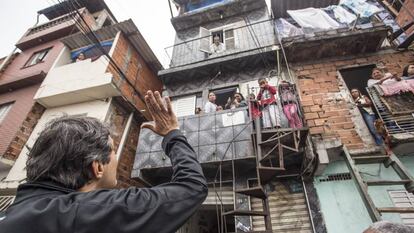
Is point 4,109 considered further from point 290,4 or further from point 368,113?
point 368,113

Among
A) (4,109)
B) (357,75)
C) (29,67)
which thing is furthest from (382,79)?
(29,67)

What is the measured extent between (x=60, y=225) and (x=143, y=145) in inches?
223

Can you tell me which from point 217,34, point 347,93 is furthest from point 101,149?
point 217,34

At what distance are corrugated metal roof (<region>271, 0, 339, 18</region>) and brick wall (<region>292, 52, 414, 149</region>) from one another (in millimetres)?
3798

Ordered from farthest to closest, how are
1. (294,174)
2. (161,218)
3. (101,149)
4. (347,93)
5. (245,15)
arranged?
(245,15), (347,93), (294,174), (101,149), (161,218)

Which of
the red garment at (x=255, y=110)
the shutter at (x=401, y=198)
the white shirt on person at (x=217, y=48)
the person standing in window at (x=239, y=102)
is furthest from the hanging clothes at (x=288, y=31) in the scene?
the shutter at (x=401, y=198)

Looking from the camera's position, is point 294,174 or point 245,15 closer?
point 294,174

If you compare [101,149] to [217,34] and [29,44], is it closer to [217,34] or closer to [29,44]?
[217,34]

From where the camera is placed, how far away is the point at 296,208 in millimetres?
4887

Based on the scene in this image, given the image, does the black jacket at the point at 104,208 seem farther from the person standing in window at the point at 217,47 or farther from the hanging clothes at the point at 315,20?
the person standing in window at the point at 217,47

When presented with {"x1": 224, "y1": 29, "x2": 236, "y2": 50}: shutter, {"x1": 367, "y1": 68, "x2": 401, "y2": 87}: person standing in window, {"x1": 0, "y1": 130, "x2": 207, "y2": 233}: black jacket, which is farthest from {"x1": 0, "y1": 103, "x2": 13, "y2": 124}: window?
{"x1": 367, "y1": 68, "x2": 401, "y2": 87}: person standing in window

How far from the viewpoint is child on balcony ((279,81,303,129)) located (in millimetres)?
4902

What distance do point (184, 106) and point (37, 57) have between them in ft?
29.9

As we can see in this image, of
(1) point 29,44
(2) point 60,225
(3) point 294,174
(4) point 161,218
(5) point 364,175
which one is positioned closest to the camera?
(2) point 60,225
